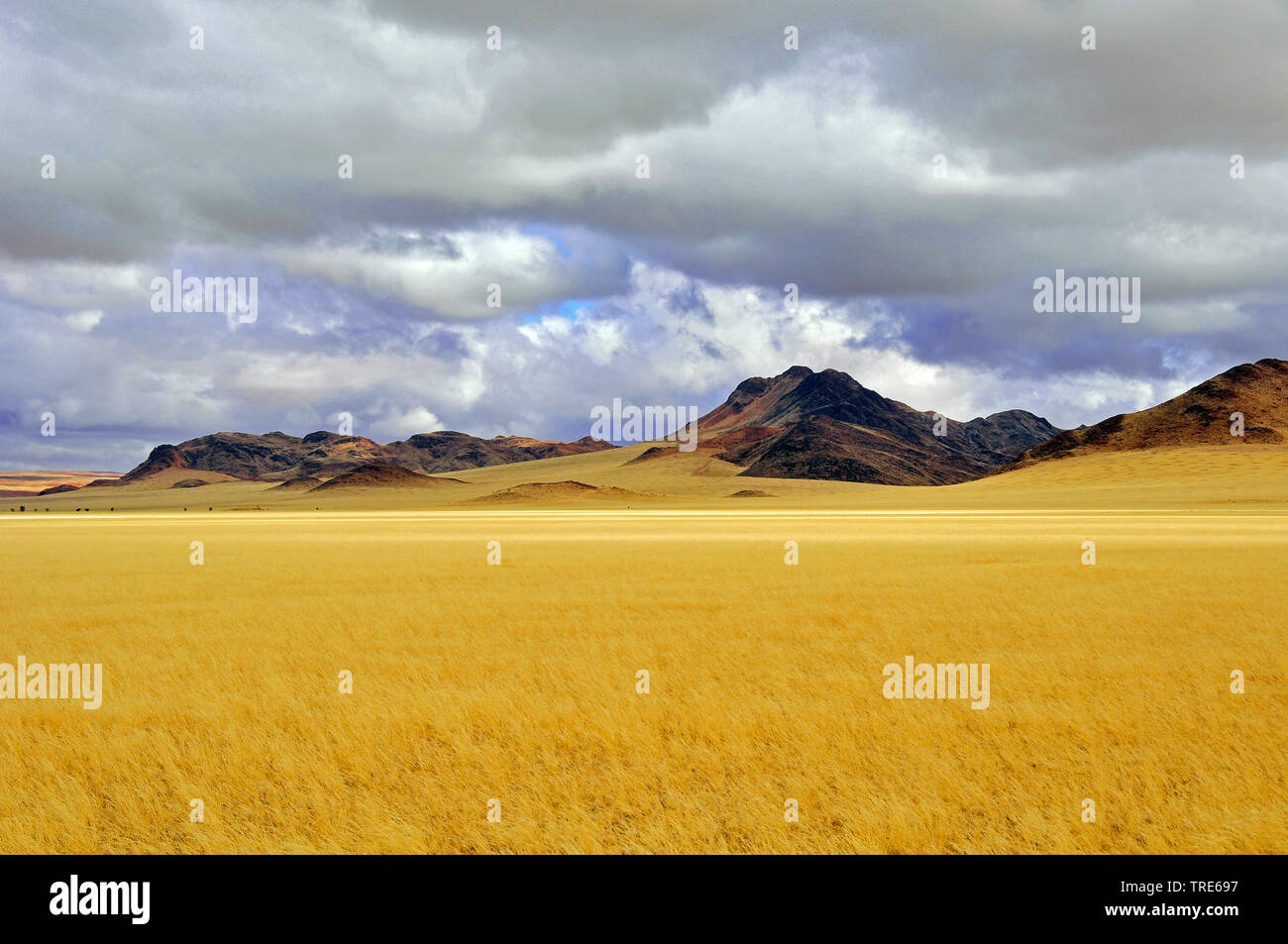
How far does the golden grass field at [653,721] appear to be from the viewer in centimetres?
798

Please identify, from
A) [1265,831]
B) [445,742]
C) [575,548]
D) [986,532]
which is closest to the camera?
[1265,831]

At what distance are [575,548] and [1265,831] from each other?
40.3 meters

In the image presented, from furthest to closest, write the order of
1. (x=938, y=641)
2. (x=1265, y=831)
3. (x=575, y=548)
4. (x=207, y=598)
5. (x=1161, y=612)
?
(x=575, y=548) → (x=207, y=598) → (x=1161, y=612) → (x=938, y=641) → (x=1265, y=831)

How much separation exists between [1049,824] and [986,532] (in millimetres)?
55871

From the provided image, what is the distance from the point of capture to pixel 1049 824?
25.9 feet

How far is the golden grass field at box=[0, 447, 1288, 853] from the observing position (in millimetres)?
7980

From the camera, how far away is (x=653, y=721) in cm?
1140

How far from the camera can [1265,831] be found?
7.66 meters

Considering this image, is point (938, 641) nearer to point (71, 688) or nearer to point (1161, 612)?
point (1161, 612)

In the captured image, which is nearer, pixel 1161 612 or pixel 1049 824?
pixel 1049 824
